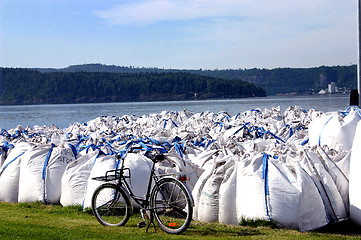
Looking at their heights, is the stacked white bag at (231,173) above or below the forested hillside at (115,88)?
below

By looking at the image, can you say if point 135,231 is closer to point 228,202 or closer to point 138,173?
point 228,202

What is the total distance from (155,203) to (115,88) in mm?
108643

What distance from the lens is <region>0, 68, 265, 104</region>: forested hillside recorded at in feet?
341

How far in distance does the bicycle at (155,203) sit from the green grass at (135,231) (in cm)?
12

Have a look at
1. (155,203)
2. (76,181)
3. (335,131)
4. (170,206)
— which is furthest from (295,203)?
(76,181)

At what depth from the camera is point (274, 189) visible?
610 centimetres

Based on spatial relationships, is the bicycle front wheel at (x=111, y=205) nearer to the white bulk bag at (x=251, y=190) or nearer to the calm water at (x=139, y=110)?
the white bulk bag at (x=251, y=190)

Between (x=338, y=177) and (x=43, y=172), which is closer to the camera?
(x=338, y=177)

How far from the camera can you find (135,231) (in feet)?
19.7

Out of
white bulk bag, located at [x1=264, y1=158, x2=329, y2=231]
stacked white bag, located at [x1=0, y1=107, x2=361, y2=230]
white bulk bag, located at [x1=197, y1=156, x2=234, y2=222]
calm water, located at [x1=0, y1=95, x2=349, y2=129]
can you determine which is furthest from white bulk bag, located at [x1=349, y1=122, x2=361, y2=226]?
calm water, located at [x1=0, y1=95, x2=349, y2=129]

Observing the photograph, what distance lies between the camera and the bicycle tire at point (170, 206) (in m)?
5.76

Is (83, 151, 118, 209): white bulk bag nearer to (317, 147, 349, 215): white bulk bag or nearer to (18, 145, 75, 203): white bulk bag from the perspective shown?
(18, 145, 75, 203): white bulk bag

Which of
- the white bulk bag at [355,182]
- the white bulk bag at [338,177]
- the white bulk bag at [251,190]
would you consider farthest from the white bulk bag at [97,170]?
the white bulk bag at [355,182]

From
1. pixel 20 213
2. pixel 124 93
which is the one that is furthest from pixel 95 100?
pixel 20 213
